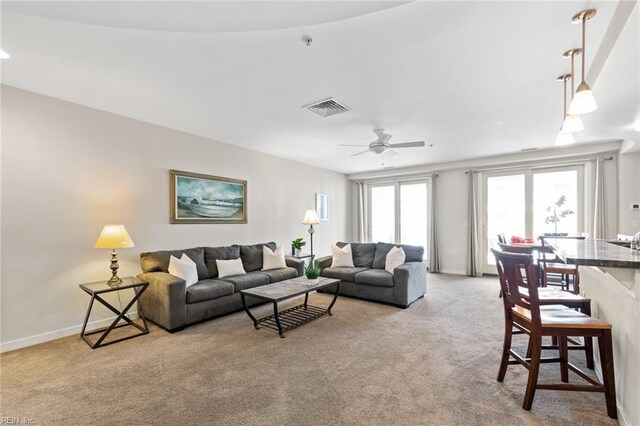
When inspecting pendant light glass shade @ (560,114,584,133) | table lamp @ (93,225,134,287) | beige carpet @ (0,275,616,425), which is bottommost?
beige carpet @ (0,275,616,425)

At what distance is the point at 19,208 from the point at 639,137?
758 cm

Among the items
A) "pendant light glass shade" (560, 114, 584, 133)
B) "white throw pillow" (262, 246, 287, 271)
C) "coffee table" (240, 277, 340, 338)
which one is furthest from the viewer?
"white throw pillow" (262, 246, 287, 271)

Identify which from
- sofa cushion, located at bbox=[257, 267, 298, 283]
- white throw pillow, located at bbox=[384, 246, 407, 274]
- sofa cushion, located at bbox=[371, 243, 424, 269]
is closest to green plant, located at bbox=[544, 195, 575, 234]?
sofa cushion, located at bbox=[371, 243, 424, 269]

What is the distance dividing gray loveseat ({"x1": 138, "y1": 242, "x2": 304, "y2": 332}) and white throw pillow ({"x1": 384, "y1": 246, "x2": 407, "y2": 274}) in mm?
1616

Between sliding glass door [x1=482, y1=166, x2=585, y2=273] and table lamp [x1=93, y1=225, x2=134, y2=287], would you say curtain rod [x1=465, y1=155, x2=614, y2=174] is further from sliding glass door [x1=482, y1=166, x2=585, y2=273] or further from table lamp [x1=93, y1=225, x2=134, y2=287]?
table lamp [x1=93, y1=225, x2=134, y2=287]

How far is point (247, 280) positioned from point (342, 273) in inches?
59.6

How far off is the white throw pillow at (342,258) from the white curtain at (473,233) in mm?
3098

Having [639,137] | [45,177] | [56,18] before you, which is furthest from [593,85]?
[45,177]

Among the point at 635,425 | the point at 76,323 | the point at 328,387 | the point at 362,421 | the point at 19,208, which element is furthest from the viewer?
the point at 76,323

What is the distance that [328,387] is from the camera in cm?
216

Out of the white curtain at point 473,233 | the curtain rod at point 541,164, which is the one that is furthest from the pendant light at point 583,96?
Answer: the white curtain at point 473,233

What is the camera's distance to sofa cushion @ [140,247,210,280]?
3699 millimetres

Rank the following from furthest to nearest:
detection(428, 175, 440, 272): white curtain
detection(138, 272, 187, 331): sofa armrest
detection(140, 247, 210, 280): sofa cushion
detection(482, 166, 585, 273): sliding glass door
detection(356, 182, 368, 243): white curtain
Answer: detection(356, 182, 368, 243): white curtain → detection(428, 175, 440, 272): white curtain → detection(482, 166, 585, 273): sliding glass door → detection(140, 247, 210, 280): sofa cushion → detection(138, 272, 187, 331): sofa armrest

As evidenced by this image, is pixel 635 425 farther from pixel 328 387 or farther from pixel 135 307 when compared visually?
pixel 135 307
